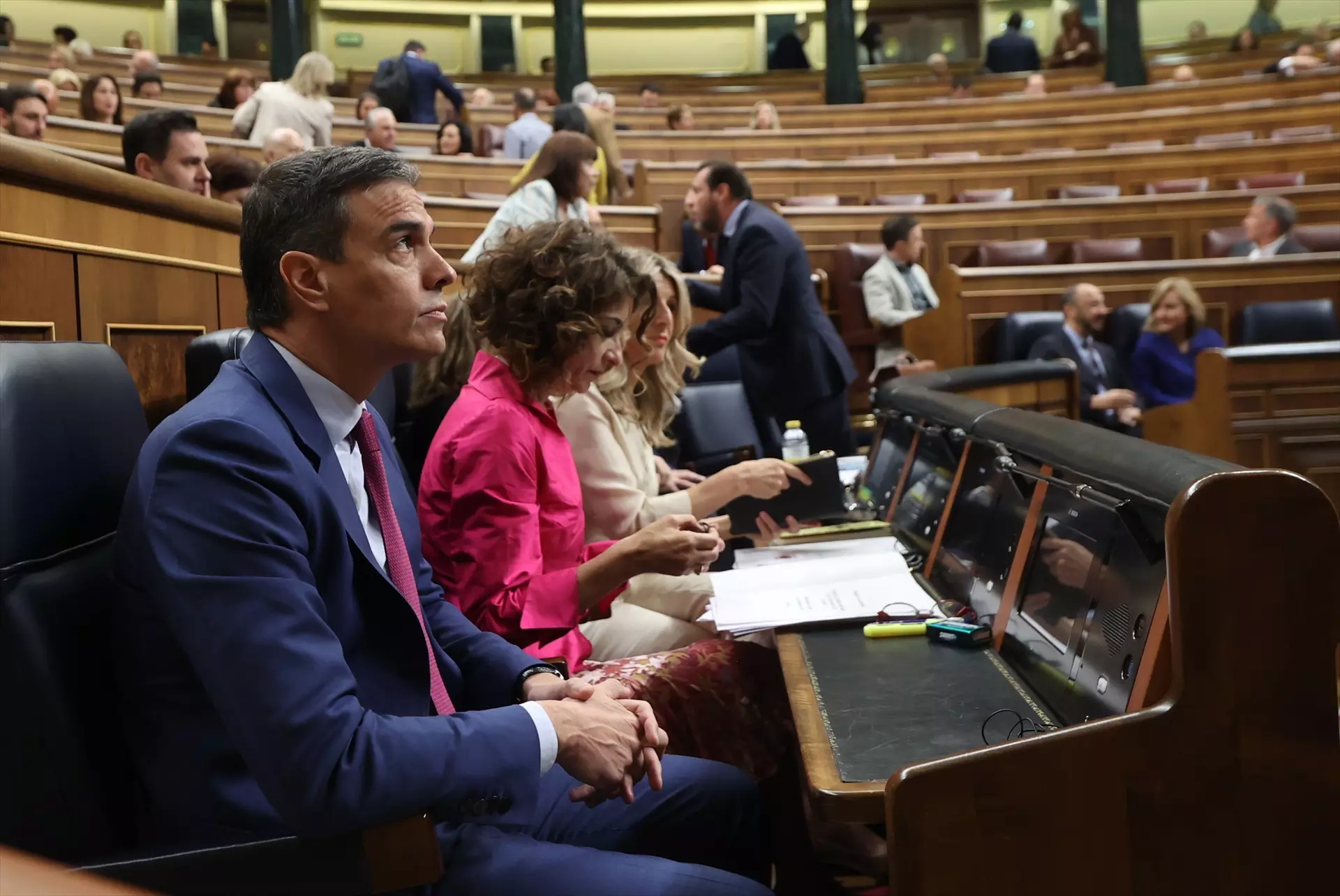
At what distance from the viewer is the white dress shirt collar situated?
1025 mm

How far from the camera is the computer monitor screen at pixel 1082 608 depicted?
3.38 feet

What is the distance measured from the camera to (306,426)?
3.22 ft

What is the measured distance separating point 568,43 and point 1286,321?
746 cm

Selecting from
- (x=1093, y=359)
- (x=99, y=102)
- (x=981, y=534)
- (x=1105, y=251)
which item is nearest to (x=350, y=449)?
(x=981, y=534)

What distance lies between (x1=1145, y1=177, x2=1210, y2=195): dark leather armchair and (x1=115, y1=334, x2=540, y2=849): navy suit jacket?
19.6 feet

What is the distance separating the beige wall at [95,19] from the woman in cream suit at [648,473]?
12.4 meters

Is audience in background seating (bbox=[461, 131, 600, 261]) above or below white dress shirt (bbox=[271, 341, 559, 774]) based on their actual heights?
above

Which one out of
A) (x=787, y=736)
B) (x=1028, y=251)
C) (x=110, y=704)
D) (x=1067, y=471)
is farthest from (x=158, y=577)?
(x=1028, y=251)

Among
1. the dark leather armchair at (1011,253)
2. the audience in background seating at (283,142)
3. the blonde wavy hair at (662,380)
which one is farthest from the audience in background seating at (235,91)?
the blonde wavy hair at (662,380)

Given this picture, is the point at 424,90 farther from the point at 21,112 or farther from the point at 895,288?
the point at 895,288

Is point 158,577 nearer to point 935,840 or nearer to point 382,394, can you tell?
point 935,840

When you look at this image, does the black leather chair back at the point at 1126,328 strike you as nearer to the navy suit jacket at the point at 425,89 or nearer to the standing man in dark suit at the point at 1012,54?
the navy suit jacket at the point at 425,89

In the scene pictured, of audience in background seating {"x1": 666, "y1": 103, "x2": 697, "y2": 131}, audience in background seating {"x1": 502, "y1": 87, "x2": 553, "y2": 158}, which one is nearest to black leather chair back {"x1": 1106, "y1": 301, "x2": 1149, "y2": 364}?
audience in background seating {"x1": 502, "y1": 87, "x2": 553, "y2": 158}

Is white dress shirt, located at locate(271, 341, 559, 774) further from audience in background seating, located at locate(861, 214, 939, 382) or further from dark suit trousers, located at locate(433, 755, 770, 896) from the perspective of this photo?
audience in background seating, located at locate(861, 214, 939, 382)
